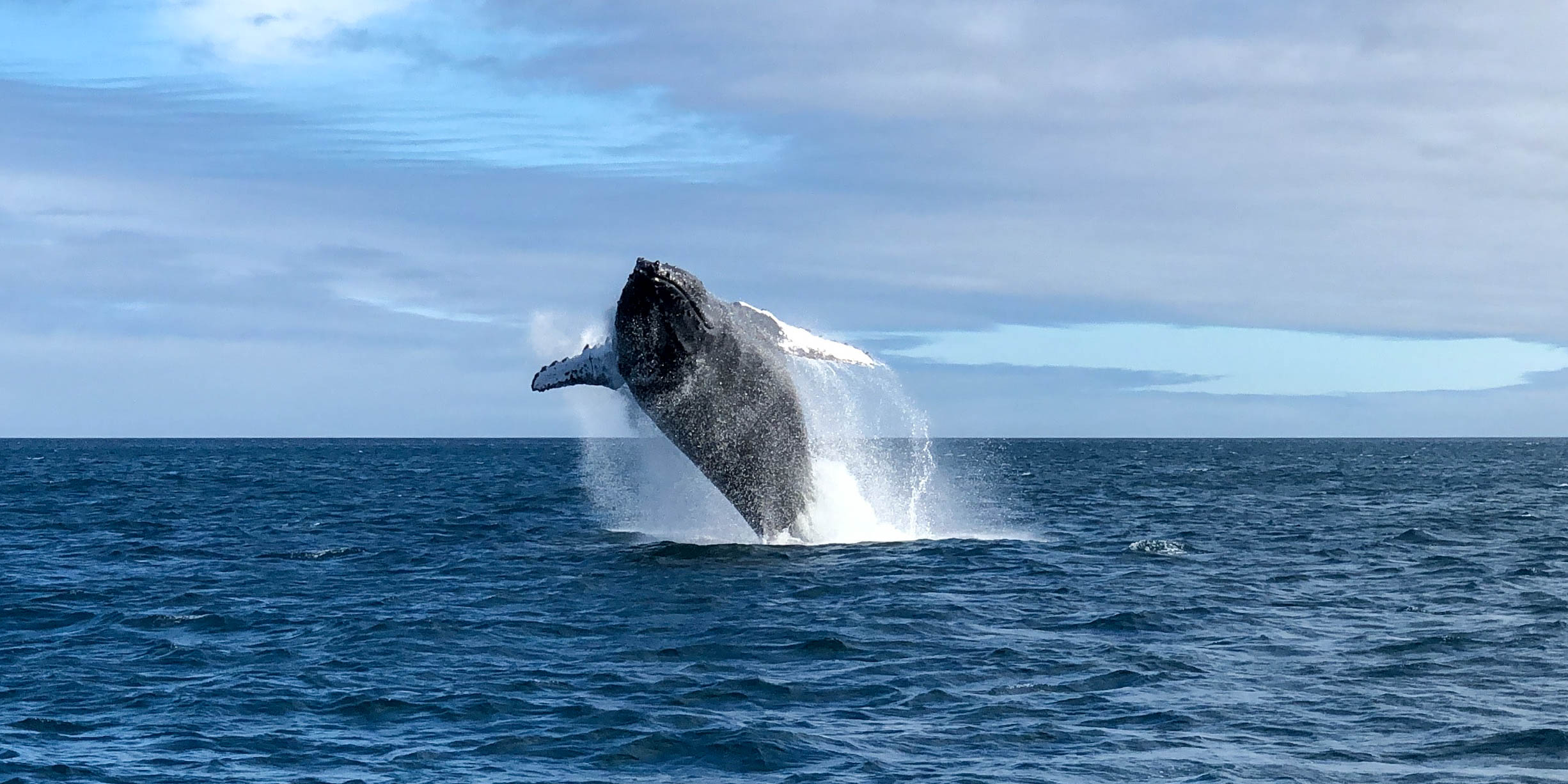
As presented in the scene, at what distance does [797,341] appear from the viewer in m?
19.2

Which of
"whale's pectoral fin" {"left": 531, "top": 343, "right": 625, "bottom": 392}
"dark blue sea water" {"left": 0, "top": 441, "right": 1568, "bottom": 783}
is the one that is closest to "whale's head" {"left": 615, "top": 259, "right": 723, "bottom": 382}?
"whale's pectoral fin" {"left": 531, "top": 343, "right": 625, "bottom": 392}

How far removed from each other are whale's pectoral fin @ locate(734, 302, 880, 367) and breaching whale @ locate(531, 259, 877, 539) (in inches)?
0.5

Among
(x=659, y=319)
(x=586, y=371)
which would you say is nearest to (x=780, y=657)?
(x=659, y=319)

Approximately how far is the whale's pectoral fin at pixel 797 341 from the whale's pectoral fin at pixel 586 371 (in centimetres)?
176

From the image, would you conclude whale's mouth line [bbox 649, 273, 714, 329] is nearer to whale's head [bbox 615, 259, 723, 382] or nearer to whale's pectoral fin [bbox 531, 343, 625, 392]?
whale's head [bbox 615, 259, 723, 382]

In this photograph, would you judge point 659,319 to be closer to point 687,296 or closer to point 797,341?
point 687,296

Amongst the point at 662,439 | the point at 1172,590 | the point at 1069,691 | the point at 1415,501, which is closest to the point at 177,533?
the point at 662,439

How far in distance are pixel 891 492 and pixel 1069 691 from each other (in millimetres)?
17679

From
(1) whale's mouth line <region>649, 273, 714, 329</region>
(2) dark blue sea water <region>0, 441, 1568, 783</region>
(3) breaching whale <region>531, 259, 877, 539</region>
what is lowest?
(2) dark blue sea water <region>0, 441, 1568, 783</region>

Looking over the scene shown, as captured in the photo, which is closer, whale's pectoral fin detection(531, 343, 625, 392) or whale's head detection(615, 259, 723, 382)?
whale's head detection(615, 259, 723, 382)

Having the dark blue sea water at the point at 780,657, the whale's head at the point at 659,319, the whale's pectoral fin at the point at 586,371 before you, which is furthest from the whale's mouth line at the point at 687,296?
the dark blue sea water at the point at 780,657

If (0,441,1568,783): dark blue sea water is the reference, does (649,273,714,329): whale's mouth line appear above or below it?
above

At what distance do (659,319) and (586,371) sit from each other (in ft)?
7.15

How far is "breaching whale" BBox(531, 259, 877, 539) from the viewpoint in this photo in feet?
56.6
